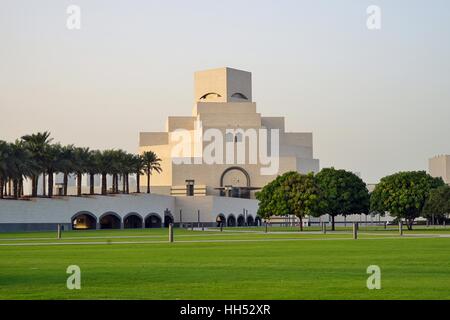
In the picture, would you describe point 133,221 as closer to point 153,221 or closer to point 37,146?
point 153,221

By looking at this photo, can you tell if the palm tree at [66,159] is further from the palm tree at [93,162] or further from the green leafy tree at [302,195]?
the green leafy tree at [302,195]

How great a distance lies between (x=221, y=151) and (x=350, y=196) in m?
72.8

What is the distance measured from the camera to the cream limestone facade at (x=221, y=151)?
17600cm

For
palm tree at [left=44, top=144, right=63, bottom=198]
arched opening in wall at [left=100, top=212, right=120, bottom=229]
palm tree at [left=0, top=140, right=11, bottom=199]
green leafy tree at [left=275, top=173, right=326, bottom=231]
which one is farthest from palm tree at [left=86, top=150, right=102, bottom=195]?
green leafy tree at [left=275, top=173, right=326, bottom=231]

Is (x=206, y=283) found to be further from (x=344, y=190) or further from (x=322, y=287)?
(x=344, y=190)

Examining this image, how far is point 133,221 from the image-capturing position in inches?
5551

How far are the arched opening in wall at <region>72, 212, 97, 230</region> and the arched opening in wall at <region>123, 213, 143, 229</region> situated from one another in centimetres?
1023

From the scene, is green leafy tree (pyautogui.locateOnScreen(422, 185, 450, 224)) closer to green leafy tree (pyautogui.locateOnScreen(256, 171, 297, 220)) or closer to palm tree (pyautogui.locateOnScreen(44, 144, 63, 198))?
green leafy tree (pyautogui.locateOnScreen(256, 171, 297, 220))

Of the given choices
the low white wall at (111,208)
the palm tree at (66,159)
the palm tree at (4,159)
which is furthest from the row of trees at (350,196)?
the palm tree at (4,159)

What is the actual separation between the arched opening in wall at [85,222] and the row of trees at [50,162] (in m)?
5.38

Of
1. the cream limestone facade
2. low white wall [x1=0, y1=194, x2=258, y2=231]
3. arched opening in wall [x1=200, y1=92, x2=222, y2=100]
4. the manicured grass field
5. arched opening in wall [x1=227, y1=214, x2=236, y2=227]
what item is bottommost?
the manicured grass field

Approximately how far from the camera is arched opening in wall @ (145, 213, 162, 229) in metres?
146
